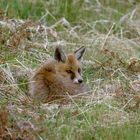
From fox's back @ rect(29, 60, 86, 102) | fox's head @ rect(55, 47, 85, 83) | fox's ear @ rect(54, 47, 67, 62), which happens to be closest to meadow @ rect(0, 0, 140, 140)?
fox's back @ rect(29, 60, 86, 102)

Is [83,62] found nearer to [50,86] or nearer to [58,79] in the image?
[58,79]

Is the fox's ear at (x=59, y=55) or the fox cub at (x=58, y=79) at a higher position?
the fox's ear at (x=59, y=55)

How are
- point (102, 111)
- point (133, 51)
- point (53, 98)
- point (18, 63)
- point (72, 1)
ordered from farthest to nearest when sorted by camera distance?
point (72, 1)
point (133, 51)
point (18, 63)
point (53, 98)
point (102, 111)

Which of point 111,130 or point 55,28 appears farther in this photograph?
point 55,28

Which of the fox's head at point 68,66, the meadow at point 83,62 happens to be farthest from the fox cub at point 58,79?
the meadow at point 83,62

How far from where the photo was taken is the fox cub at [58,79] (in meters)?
7.85

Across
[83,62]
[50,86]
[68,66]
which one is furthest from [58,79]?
[83,62]

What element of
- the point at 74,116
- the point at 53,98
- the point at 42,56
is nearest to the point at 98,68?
the point at 42,56

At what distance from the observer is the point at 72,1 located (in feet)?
37.9

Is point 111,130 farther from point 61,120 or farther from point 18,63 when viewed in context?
point 18,63

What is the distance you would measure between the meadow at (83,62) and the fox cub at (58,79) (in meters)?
0.16

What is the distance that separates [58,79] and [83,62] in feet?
3.94

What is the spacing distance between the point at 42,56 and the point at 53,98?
139cm

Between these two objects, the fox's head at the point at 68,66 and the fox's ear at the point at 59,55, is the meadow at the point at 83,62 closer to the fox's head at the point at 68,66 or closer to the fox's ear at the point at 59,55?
the fox's head at the point at 68,66
